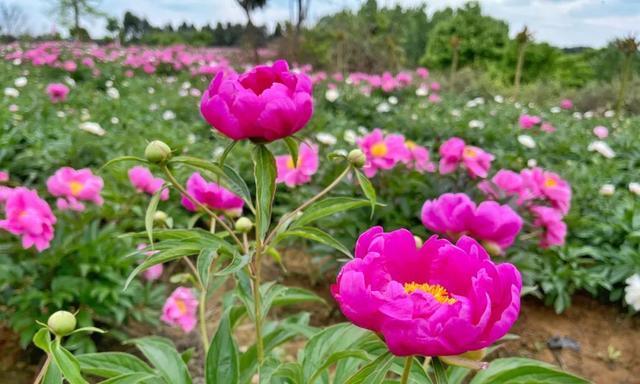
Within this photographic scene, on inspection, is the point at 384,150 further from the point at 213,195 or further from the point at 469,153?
the point at 213,195

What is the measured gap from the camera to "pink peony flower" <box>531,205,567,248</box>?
2016 millimetres

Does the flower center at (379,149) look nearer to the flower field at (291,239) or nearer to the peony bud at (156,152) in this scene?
the flower field at (291,239)

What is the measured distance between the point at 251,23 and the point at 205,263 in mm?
13980

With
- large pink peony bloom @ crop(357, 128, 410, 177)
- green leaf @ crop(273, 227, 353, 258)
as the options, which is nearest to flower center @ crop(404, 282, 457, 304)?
green leaf @ crop(273, 227, 353, 258)

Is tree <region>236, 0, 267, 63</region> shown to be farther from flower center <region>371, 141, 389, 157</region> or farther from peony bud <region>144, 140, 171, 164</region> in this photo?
peony bud <region>144, 140, 171, 164</region>

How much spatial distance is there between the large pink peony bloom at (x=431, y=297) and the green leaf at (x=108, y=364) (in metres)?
0.59

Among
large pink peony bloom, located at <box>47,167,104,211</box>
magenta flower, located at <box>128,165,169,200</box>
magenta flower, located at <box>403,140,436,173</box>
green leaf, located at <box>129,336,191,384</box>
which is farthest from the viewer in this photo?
magenta flower, located at <box>403,140,436,173</box>

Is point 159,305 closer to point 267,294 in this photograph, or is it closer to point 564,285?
point 267,294

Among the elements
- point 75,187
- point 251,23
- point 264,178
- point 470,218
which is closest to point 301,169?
point 75,187

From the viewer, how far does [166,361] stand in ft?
4.02

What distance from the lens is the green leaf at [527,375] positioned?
92cm

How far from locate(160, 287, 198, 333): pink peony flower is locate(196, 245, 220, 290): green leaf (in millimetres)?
1020

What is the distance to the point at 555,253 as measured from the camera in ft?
8.68

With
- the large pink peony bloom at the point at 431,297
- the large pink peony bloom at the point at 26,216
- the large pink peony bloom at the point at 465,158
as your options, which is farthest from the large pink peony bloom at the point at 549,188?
the large pink peony bloom at the point at 26,216
